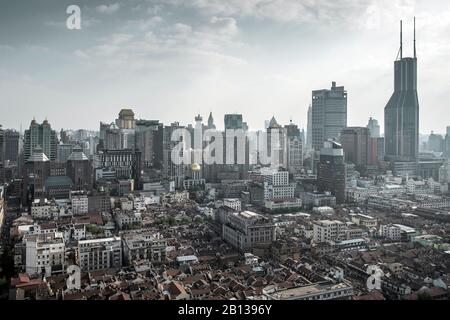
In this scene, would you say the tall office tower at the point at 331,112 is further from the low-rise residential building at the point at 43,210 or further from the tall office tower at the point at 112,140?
the low-rise residential building at the point at 43,210

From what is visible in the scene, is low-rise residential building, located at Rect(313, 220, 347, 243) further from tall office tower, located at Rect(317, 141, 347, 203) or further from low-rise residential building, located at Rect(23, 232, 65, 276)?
tall office tower, located at Rect(317, 141, 347, 203)

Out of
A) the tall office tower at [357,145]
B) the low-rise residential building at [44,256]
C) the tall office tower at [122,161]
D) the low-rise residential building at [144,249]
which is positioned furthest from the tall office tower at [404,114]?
the low-rise residential building at [44,256]

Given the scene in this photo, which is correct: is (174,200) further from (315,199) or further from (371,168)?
(371,168)

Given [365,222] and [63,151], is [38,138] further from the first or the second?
[365,222]

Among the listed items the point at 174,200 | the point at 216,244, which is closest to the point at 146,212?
the point at 174,200

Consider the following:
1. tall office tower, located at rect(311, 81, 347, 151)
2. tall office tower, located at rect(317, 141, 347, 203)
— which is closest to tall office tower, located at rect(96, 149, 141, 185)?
tall office tower, located at rect(317, 141, 347, 203)
